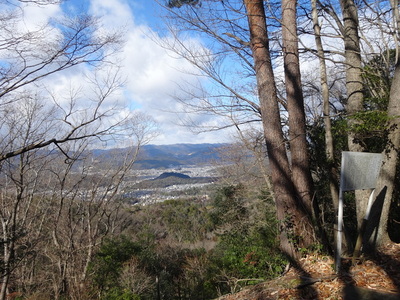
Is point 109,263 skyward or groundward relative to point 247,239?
groundward

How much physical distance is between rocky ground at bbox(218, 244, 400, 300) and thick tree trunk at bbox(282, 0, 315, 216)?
0.87 metres

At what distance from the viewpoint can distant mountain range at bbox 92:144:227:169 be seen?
9.83m

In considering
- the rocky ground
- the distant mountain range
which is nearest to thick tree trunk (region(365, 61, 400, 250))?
the rocky ground

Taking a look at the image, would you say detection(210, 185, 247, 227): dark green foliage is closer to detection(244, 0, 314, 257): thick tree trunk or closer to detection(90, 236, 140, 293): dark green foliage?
detection(90, 236, 140, 293): dark green foliage

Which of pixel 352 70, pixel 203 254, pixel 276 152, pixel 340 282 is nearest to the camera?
pixel 340 282

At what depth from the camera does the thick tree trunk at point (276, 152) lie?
3.89 metres

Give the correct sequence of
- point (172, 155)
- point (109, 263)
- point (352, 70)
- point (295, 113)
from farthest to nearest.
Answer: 1. point (172, 155)
2. point (109, 263)
3. point (352, 70)
4. point (295, 113)

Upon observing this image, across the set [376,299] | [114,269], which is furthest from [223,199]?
[376,299]

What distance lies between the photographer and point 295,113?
14.5 ft

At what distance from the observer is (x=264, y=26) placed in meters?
4.71

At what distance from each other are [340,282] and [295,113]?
8.04 feet

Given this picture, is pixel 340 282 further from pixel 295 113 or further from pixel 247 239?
pixel 247 239

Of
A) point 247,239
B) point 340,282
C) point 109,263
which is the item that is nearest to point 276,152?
point 340,282

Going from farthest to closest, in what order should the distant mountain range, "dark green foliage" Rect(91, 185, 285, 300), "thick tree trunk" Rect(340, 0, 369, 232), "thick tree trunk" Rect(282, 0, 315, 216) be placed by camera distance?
1. the distant mountain range
2. "dark green foliage" Rect(91, 185, 285, 300)
3. "thick tree trunk" Rect(340, 0, 369, 232)
4. "thick tree trunk" Rect(282, 0, 315, 216)
